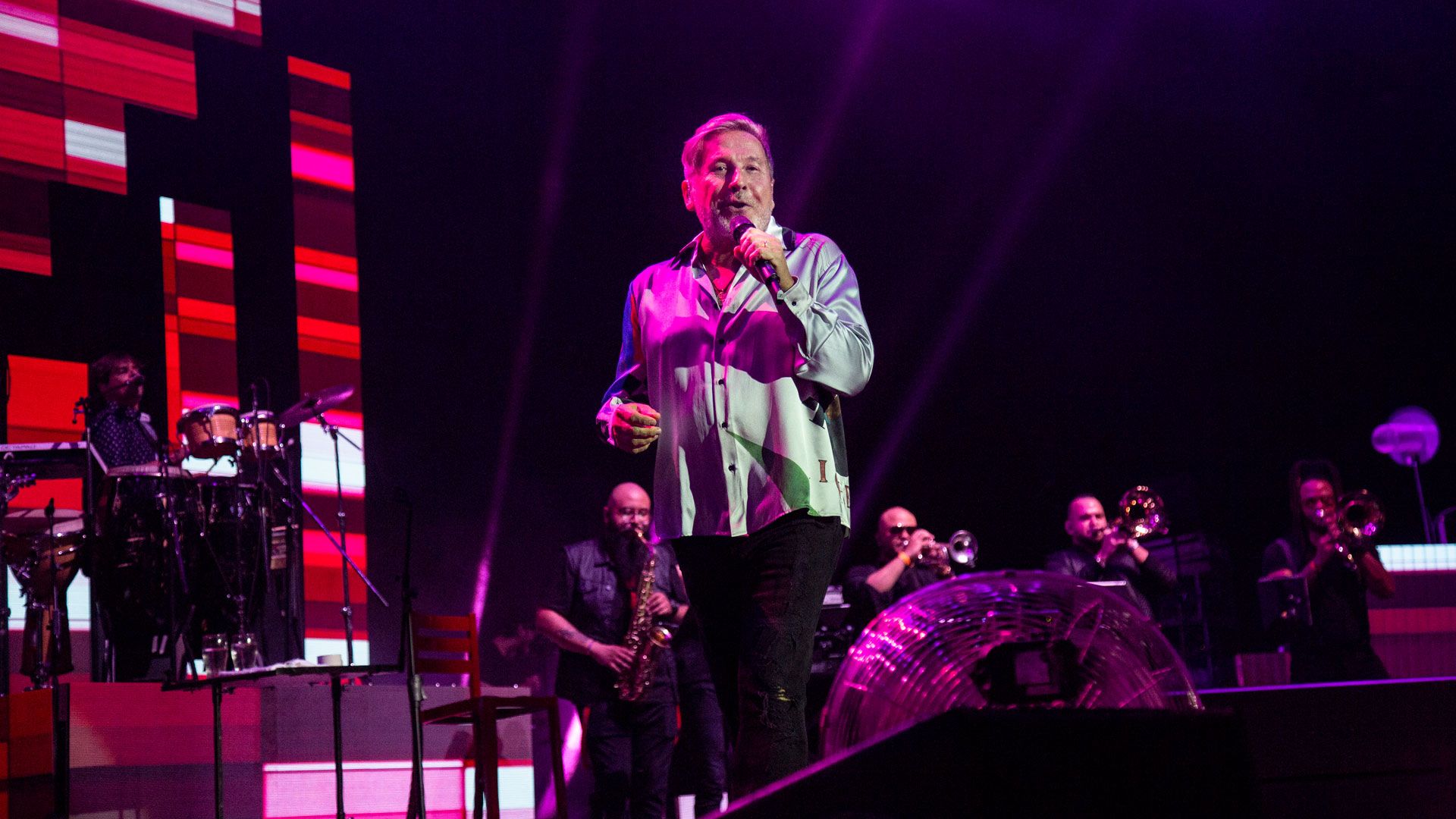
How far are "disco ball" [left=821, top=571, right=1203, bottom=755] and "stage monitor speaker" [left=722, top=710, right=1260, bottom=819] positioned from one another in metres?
0.24

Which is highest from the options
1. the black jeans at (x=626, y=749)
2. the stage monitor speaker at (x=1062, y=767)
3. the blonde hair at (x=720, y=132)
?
the blonde hair at (x=720, y=132)

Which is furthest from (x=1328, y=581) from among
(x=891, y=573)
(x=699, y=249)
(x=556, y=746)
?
(x=699, y=249)

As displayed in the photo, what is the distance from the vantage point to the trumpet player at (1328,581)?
17.4ft

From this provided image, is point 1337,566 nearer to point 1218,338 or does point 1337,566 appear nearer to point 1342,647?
point 1342,647

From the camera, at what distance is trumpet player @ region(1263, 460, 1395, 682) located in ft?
17.4

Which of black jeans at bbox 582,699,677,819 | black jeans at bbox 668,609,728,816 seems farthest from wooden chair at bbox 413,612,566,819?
black jeans at bbox 668,609,728,816

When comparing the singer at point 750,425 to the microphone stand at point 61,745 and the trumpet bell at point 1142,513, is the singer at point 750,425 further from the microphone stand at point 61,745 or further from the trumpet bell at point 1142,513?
the trumpet bell at point 1142,513

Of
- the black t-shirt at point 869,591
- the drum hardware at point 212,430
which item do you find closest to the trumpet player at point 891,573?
the black t-shirt at point 869,591

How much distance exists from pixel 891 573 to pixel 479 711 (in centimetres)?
196

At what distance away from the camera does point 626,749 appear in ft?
18.1

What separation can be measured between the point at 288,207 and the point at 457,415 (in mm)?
1451

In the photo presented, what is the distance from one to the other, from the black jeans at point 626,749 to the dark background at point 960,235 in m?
2.04

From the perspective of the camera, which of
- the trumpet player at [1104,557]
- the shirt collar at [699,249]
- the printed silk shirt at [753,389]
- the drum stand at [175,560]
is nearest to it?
the printed silk shirt at [753,389]

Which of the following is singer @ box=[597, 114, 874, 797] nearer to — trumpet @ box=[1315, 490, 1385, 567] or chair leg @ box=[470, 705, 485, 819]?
chair leg @ box=[470, 705, 485, 819]
